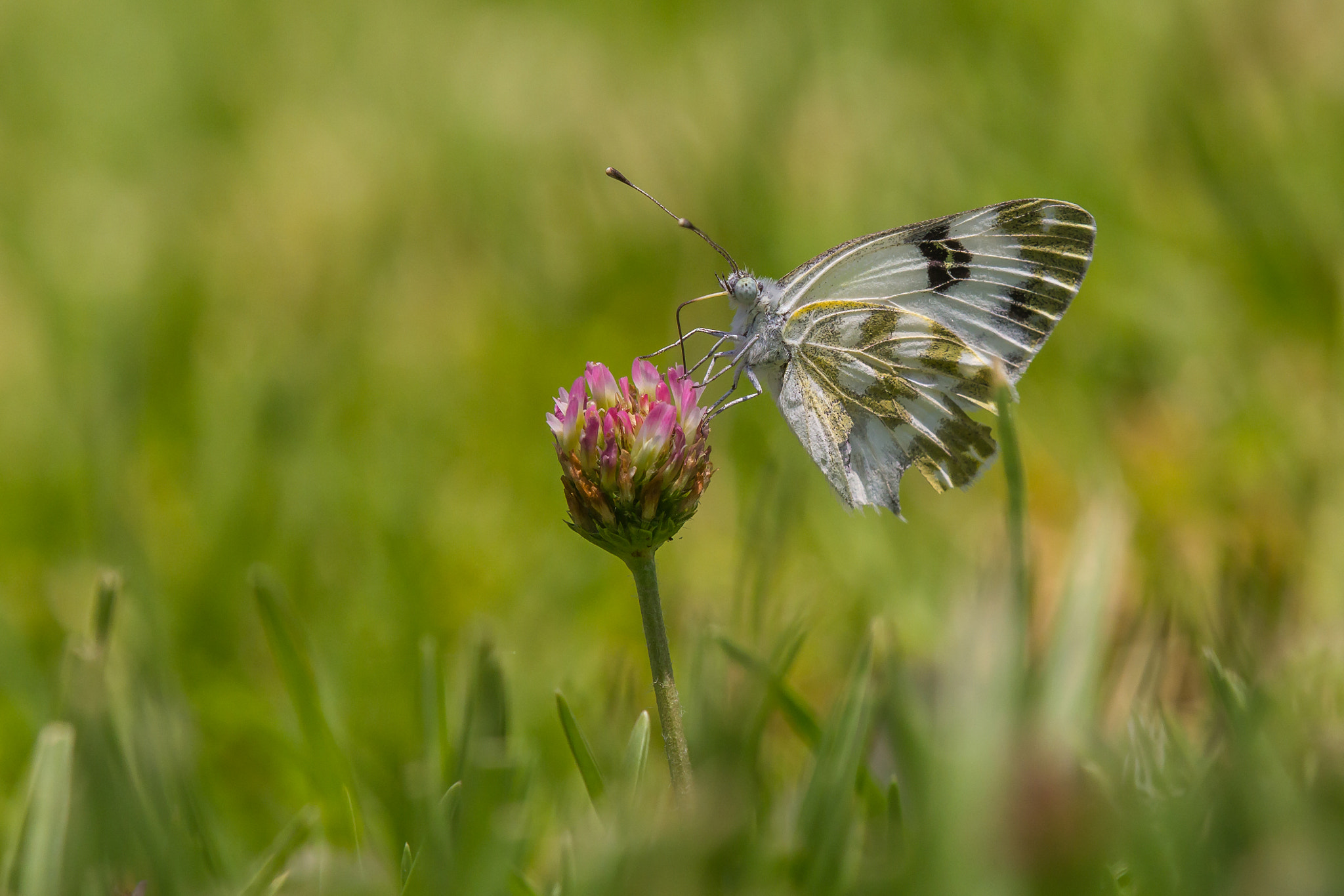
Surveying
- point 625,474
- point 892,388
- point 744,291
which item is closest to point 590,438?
point 625,474

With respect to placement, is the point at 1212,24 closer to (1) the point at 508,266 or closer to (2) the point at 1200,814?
(1) the point at 508,266

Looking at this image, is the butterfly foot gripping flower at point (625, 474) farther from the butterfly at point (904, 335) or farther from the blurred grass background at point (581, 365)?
the butterfly at point (904, 335)

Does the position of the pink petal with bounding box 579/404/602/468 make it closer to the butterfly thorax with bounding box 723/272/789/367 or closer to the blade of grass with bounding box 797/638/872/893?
the blade of grass with bounding box 797/638/872/893

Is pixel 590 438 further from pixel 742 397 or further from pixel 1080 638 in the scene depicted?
pixel 742 397

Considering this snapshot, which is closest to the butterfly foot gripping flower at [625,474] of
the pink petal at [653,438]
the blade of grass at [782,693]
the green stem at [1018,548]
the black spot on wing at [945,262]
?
the pink petal at [653,438]

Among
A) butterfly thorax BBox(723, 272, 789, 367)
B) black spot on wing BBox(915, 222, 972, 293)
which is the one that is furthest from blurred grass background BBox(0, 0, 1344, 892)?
black spot on wing BBox(915, 222, 972, 293)

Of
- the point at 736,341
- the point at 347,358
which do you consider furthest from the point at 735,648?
the point at 347,358
